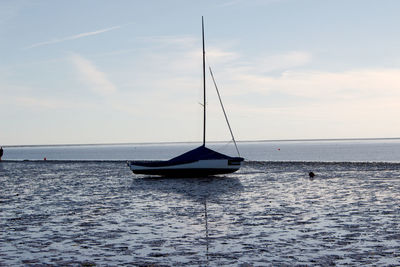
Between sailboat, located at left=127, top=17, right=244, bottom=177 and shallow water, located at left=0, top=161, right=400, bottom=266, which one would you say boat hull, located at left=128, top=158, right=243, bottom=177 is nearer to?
sailboat, located at left=127, top=17, right=244, bottom=177

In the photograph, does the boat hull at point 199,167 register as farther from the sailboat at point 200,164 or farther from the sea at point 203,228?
the sea at point 203,228

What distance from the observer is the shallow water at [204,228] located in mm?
11164

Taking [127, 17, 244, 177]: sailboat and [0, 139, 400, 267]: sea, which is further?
[127, 17, 244, 177]: sailboat

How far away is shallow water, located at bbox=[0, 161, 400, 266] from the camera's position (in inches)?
440

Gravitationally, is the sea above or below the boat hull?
below

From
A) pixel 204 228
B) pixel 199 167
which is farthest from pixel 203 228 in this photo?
pixel 199 167

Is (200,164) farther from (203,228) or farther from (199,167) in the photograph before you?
(203,228)

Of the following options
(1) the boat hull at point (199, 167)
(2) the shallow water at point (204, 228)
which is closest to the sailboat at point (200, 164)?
(1) the boat hull at point (199, 167)

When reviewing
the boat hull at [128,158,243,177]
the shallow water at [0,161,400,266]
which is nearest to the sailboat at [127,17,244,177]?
the boat hull at [128,158,243,177]

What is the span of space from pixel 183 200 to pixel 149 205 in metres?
2.33

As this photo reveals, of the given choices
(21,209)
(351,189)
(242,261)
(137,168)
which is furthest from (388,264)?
(137,168)

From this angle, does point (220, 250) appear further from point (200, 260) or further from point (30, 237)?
point (30, 237)

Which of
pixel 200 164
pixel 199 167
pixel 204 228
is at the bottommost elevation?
pixel 204 228

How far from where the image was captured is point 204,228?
15133 mm
